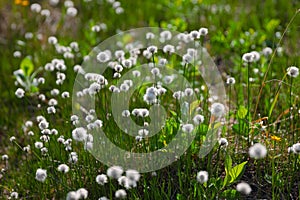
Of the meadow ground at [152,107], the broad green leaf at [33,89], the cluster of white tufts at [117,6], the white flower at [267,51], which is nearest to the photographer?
the meadow ground at [152,107]

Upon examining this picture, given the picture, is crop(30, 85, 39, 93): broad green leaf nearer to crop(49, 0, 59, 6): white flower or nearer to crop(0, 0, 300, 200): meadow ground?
crop(0, 0, 300, 200): meadow ground

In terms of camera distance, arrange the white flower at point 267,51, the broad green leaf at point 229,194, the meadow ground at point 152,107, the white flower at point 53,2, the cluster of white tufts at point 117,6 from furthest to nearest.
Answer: the white flower at point 53,2 → the cluster of white tufts at point 117,6 → the white flower at point 267,51 → the meadow ground at point 152,107 → the broad green leaf at point 229,194

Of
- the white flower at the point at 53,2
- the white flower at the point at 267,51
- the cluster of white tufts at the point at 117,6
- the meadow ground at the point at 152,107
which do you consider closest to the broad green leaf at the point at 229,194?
the meadow ground at the point at 152,107

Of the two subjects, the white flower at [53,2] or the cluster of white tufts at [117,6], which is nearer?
the cluster of white tufts at [117,6]

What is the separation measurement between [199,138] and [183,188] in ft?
1.02

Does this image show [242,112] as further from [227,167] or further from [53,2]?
[53,2]

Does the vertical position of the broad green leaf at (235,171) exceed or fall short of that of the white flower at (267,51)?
it falls short

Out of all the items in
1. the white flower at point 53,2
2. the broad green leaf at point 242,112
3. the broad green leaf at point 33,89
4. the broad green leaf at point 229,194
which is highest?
the white flower at point 53,2

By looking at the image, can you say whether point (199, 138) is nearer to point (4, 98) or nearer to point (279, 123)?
point (279, 123)

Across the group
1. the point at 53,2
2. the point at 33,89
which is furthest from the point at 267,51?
the point at 53,2

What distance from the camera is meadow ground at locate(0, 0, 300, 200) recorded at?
2566 mm

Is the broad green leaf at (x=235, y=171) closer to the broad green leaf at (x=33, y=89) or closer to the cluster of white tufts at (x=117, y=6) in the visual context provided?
the broad green leaf at (x=33, y=89)

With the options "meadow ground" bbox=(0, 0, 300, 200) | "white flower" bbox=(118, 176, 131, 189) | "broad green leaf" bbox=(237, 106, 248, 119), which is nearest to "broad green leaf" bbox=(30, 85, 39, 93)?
"meadow ground" bbox=(0, 0, 300, 200)

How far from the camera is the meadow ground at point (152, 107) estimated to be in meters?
2.57
